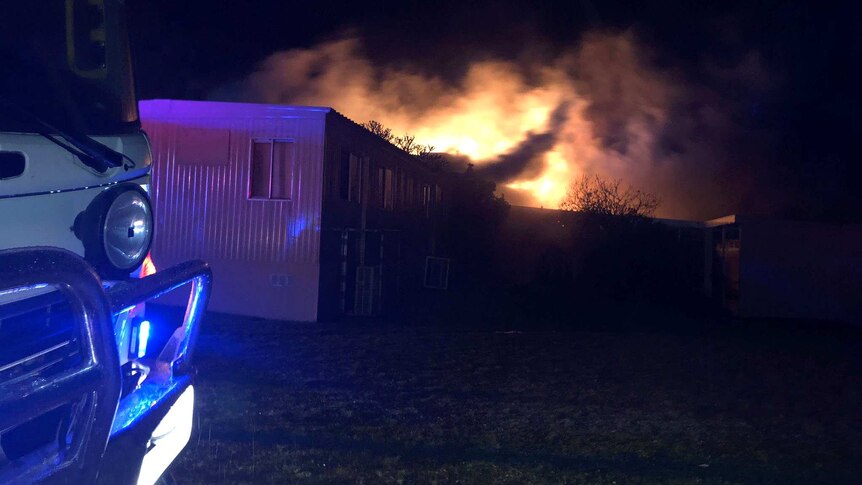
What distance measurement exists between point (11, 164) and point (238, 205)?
12.3 meters

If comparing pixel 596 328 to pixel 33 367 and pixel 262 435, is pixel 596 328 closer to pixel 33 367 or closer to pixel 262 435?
pixel 262 435

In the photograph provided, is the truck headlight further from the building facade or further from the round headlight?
the building facade

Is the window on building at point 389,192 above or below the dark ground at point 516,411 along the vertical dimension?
above

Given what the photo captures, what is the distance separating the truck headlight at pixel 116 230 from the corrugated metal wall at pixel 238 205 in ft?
36.9

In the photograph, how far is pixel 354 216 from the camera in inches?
660

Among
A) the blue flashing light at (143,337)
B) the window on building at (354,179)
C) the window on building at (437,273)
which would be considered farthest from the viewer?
the window on building at (437,273)

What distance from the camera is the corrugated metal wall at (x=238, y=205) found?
14.2m

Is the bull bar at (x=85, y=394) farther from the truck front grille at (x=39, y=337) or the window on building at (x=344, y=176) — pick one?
the window on building at (x=344, y=176)

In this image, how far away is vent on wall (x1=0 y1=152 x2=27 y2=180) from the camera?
96.0 inches

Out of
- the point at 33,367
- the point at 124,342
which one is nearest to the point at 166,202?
the point at 124,342

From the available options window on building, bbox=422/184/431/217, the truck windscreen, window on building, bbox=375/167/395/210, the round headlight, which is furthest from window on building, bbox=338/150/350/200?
the round headlight

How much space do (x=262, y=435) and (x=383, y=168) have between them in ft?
46.7

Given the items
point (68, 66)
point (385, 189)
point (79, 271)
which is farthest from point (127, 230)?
point (385, 189)

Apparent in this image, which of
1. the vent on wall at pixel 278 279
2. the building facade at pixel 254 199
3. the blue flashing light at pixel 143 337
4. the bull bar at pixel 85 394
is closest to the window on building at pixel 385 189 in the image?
the building facade at pixel 254 199
